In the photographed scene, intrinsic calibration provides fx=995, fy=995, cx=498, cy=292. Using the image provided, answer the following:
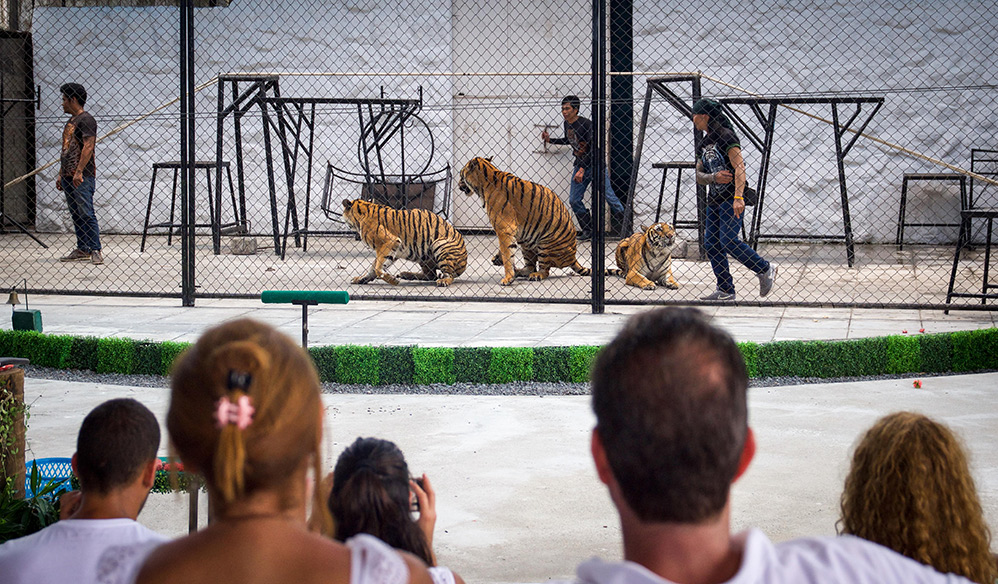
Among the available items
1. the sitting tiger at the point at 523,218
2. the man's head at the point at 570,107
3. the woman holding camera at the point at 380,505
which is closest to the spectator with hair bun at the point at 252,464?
the woman holding camera at the point at 380,505

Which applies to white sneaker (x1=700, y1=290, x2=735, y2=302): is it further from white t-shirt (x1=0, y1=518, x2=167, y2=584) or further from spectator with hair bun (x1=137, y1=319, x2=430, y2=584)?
spectator with hair bun (x1=137, y1=319, x2=430, y2=584)

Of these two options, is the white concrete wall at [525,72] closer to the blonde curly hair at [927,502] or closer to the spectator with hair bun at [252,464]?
the blonde curly hair at [927,502]

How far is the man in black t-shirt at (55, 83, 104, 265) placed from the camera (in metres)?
9.68

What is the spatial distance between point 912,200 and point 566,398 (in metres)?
8.91

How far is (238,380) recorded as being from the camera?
1245 mm

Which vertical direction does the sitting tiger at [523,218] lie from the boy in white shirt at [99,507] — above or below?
above

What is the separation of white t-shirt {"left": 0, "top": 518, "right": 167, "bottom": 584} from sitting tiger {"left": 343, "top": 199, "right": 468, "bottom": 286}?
269 inches

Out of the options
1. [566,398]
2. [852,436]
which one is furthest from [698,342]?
[566,398]

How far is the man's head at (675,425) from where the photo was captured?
115 centimetres

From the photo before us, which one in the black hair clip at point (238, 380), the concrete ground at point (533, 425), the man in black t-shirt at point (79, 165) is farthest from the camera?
the man in black t-shirt at point (79, 165)

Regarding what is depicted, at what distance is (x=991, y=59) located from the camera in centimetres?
1201

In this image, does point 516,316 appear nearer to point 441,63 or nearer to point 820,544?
point 820,544

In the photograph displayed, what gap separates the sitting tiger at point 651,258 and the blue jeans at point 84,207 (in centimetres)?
533

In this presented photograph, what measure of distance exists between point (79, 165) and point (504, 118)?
591 centimetres
